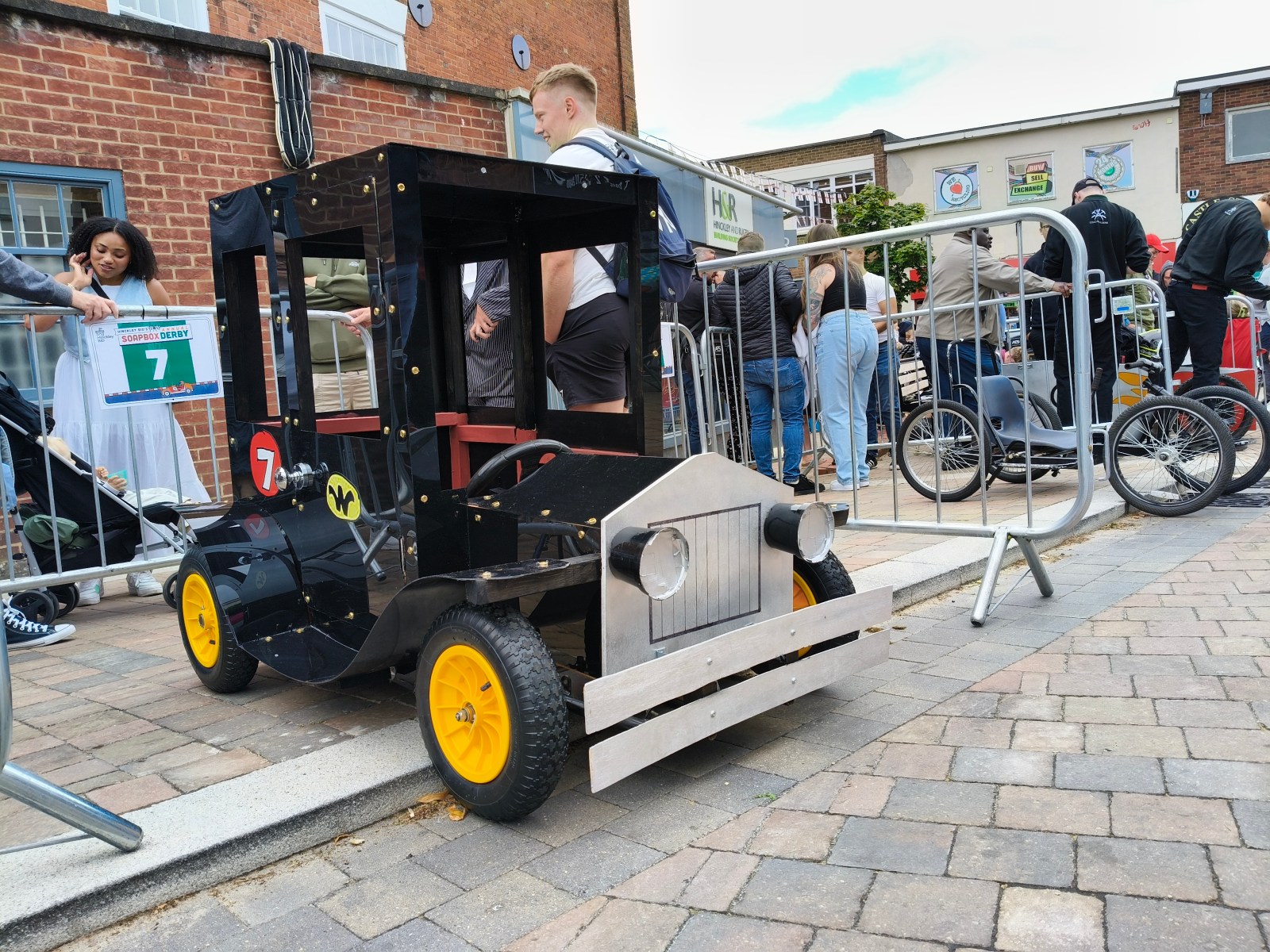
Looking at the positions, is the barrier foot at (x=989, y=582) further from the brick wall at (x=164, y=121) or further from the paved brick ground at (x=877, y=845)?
the brick wall at (x=164, y=121)

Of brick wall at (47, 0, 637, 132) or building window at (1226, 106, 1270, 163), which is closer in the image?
brick wall at (47, 0, 637, 132)

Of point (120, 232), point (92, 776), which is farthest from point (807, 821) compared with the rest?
point (120, 232)

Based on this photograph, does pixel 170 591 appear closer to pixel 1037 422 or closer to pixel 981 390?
pixel 981 390

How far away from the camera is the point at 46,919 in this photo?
77.1 inches

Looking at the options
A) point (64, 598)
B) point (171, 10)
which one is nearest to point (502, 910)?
point (64, 598)

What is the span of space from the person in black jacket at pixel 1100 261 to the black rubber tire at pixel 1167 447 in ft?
3.87

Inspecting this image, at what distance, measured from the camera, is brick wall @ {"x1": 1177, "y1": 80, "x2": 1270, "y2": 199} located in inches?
1247

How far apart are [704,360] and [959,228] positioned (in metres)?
1.97

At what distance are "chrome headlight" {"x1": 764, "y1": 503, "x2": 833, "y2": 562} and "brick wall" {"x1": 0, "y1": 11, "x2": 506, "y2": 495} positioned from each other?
199 inches

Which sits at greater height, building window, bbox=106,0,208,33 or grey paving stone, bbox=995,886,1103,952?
building window, bbox=106,0,208,33

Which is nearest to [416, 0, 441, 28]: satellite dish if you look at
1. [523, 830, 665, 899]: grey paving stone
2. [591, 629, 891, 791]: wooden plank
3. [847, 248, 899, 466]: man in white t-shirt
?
[847, 248, 899, 466]: man in white t-shirt

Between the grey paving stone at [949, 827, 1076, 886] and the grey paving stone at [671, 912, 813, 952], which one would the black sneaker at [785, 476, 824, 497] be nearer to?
the grey paving stone at [949, 827, 1076, 886]

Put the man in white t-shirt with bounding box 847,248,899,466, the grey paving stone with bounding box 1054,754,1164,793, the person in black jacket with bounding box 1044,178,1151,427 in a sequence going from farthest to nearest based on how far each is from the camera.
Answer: the man in white t-shirt with bounding box 847,248,899,466
the person in black jacket with bounding box 1044,178,1151,427
the grey paving stone with bounding box 1054,754,1164,793

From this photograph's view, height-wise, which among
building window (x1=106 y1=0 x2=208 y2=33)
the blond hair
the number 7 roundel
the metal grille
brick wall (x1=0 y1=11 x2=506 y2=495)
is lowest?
the metal grille
